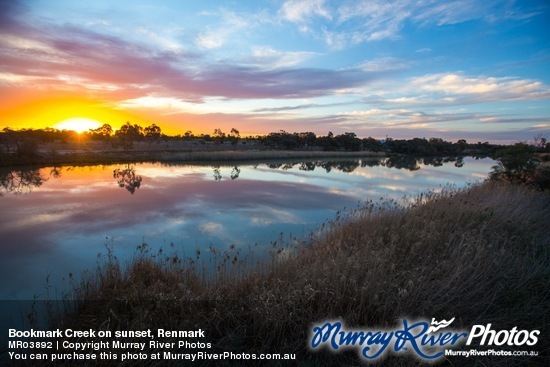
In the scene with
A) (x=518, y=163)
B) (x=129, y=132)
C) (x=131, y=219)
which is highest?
(x=129, y=132)

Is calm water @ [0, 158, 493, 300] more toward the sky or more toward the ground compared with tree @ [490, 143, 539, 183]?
more toward the ground

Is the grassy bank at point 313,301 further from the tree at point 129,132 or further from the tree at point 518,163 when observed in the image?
the tree at point 129,132

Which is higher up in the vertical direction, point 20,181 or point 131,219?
point 20,181

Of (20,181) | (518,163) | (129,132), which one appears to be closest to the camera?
(518,163)

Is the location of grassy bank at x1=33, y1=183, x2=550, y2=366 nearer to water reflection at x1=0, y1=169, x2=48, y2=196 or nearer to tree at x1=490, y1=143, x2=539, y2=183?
tree at x1=490, y1=143, x2=539, y2=183

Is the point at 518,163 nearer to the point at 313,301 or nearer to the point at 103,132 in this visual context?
the point at 313,301

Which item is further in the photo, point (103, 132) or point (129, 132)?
point (103, 132)

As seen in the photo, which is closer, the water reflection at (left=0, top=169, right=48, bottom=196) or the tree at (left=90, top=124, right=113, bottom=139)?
the water reflection at (left=0, top=169, right=48, bottom=196)

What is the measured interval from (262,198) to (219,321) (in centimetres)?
1081

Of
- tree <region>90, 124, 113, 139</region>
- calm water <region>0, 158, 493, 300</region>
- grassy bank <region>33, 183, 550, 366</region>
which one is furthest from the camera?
tree <region>90, 124, 113, 139</region>

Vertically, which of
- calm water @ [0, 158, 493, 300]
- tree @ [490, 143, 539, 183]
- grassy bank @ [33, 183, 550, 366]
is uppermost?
tree @ [490, 143, 539, 183]

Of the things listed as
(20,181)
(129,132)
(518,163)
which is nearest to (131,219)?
(20,181)

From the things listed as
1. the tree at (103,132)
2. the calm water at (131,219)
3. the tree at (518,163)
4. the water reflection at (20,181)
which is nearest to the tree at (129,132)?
the tree at (103,132)

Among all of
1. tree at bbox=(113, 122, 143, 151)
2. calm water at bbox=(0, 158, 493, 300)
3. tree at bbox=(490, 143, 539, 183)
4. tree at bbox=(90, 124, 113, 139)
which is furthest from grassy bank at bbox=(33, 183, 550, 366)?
tree at bbox=(90, 124, 113, 139)
